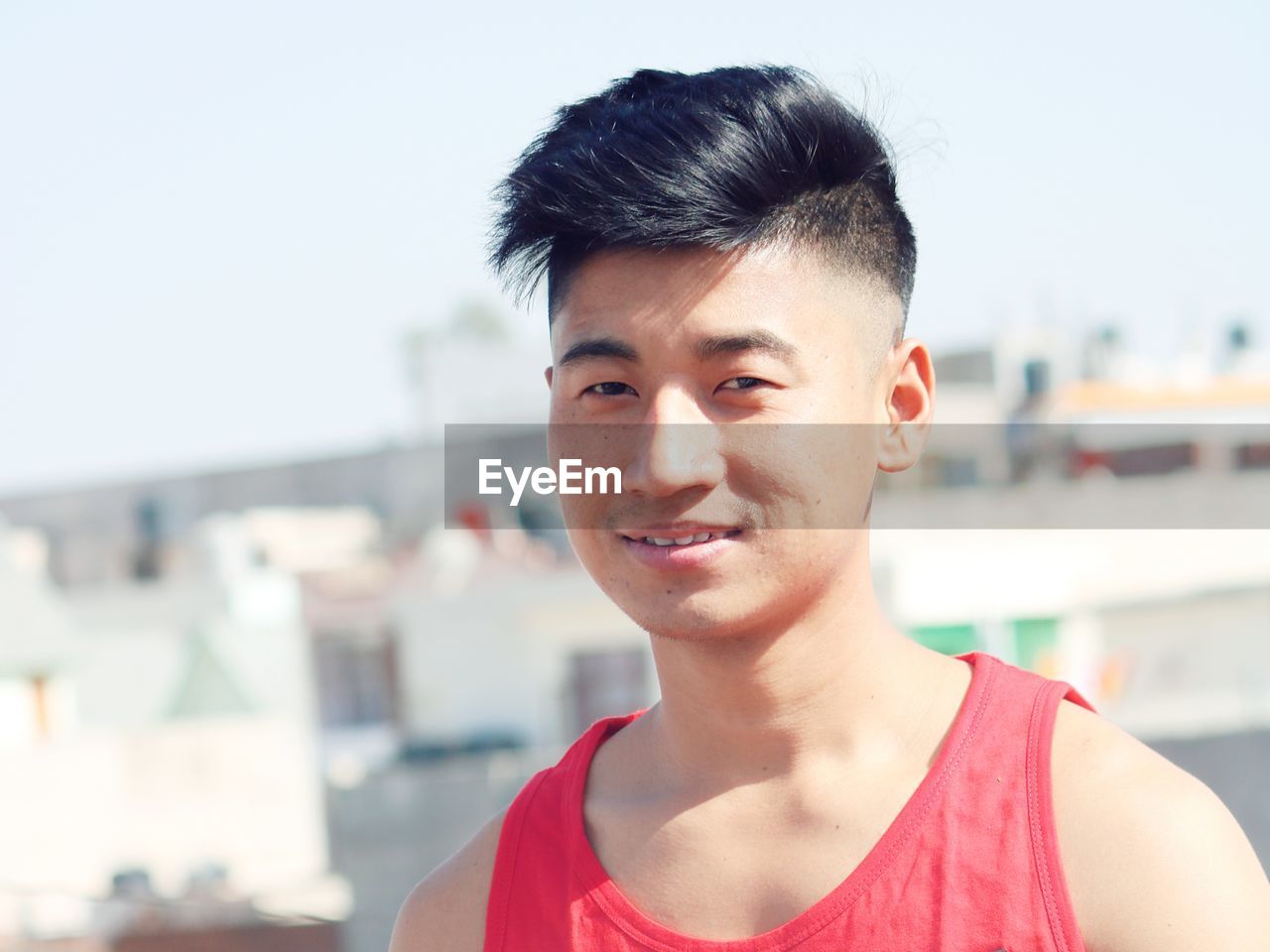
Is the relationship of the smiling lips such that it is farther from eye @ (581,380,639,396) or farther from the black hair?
the black hair

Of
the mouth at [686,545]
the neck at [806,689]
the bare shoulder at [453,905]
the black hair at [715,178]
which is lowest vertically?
the bare shoulder at [453,905]

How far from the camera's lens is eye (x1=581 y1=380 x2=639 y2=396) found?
1803mm

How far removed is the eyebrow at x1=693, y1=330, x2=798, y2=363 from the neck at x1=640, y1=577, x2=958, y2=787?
316 mm

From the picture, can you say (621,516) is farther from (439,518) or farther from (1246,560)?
(439,518)

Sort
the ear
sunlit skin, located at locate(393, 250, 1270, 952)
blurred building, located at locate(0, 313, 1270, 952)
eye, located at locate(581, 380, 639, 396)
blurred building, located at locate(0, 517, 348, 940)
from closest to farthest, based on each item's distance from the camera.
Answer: sunlit skin, located at locate(393, 250, 1270, 952) → eye, located at locate(581, 380, 639, 396) → the ear → blurred building, located at locate(0, 313, 1270, 952) → blurred building, located at locate(0, 517, 348, 940)

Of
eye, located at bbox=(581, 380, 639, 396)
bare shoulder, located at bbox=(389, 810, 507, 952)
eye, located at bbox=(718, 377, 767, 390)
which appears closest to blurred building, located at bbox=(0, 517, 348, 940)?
bare shoulder, located at bbox=(389, 810, 507, 952)

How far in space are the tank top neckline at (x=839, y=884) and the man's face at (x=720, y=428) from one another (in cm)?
23

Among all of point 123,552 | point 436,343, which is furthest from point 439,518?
point 123,552

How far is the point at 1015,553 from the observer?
19.5 meters

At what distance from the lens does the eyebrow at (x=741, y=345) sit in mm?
1730

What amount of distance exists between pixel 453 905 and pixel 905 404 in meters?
0.86

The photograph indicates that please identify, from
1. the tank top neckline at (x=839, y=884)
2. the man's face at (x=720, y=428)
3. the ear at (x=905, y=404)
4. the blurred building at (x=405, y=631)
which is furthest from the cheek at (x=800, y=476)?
the blurred building at (x=405, y=631)

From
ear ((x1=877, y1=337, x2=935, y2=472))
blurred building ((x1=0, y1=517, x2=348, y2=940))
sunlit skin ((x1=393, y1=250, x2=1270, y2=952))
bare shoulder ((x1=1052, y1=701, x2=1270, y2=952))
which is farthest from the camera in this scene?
blurred building ((x1=0, y1=517, x2=348, y2=940))

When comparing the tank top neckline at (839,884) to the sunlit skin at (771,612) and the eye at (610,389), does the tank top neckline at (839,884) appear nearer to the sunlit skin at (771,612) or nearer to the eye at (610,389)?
the sunlit skin at (771,612)
